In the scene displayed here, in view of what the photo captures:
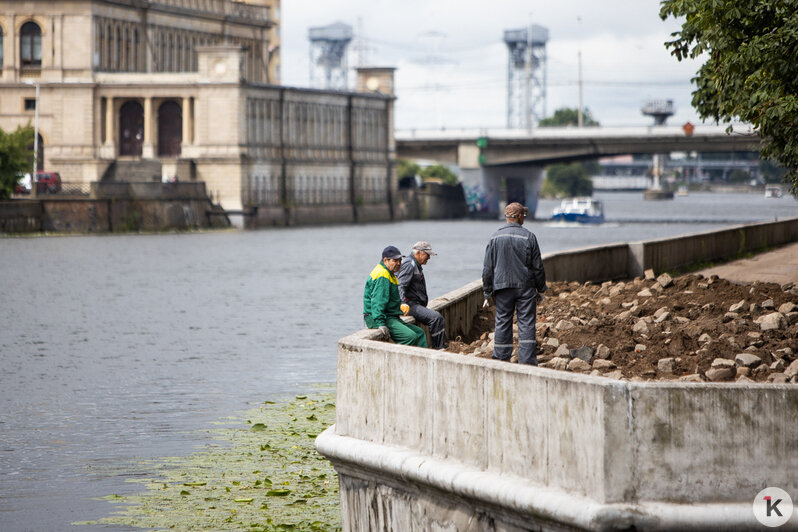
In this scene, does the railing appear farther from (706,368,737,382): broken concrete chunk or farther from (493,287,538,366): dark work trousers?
(706,368,737,382): broken concrete chunk

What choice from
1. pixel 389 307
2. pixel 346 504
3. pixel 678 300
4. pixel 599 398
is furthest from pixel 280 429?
pixel 599 398

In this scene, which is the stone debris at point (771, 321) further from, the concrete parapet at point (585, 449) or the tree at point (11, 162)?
the tree at point (11, 162)

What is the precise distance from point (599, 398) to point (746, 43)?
40.7 feet

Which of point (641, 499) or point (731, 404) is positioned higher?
point (731, 404)

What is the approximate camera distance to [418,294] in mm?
18484

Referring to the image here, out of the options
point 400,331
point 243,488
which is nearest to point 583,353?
point 400,331

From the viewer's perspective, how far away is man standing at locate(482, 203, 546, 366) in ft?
51.8

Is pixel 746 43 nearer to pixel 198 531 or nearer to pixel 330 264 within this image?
pixel 198 531

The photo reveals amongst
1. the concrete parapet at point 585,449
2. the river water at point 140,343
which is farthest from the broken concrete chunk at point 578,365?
the river water at point 140,343

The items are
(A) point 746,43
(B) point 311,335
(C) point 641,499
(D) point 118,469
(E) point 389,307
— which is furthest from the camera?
(B) point 311,335

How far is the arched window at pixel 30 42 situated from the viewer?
112938 millimetres

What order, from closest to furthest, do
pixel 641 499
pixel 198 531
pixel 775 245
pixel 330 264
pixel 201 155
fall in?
pixel 641 499 < pixel 198 531 < pixel 775 245 < pixel 330 264 < pixel 201 155

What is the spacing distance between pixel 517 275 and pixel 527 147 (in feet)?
373

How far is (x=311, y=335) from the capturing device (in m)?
38.4
